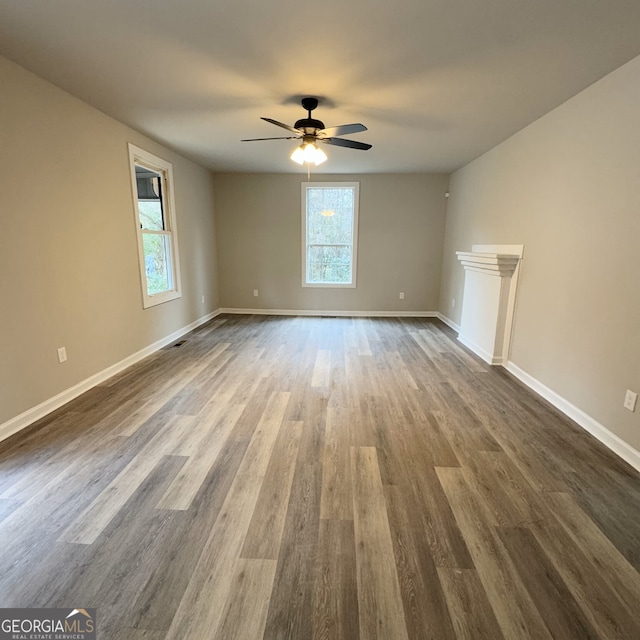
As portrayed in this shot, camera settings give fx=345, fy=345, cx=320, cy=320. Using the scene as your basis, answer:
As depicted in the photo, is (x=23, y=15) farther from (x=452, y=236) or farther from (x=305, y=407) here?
(x=452, y=236)

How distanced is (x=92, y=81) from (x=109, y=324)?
79.3 inches

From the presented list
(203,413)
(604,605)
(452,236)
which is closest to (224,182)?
(452,236)

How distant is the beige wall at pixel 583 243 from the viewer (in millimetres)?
2154

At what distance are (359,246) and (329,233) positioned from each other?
58 centimetres

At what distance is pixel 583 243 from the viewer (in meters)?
2.56

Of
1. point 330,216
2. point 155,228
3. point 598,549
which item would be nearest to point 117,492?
point 598,549

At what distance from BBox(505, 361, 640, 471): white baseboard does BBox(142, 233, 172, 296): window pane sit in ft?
13.8

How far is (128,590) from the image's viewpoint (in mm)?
1287

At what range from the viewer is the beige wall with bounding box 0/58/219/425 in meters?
2.29

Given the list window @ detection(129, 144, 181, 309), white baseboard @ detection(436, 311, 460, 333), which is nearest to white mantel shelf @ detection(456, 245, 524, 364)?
white baseboard @ detection(436, 311, 460, 333)

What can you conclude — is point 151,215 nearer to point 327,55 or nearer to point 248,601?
point 327,55

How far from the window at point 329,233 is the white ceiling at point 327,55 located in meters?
2.54

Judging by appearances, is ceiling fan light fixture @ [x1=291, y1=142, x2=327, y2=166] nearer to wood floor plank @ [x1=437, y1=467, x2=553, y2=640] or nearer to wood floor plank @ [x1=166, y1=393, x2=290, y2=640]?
wood floor plank @ [x1=166, y1=393, x2=290, y2=640]

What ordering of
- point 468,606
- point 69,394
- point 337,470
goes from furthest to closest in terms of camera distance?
point 69,394 → point 337,470 → point 468,606
